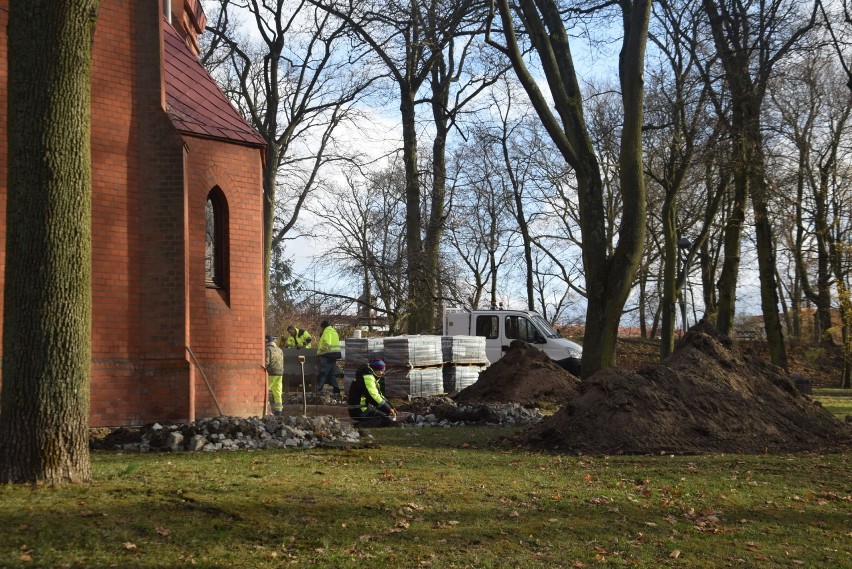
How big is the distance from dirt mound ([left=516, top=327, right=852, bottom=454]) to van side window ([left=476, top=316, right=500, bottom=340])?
1452cm

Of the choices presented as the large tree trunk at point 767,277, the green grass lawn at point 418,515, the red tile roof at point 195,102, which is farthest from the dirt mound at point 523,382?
the green grass lawn at point 418,515

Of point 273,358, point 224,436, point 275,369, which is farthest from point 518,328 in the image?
point 224,436

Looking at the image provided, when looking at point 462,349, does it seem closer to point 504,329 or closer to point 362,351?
point 362,351

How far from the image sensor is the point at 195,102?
15.6 meters

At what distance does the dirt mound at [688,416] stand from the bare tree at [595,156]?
7.83 feet

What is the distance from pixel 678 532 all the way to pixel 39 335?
5.53 meters

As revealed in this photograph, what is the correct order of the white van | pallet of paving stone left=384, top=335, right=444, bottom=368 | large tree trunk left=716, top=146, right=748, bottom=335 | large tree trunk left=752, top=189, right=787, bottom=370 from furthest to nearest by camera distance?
the white van < large tree trunk left=752, top=189, right=787, bottom=370 < large tree trunk left=716, top=146, right=748, bottom=335 < pallet of paving stone left=384, top=335, right=444, bottom=368

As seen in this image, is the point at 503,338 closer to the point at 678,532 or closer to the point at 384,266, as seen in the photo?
the point at 384,266

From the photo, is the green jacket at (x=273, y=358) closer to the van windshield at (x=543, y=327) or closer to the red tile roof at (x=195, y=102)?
the red tile roof at (x=195, y=102)

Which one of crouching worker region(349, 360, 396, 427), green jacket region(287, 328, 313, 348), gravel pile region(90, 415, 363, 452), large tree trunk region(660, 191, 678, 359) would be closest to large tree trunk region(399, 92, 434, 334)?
green jacket region(287, 328, 313, 348)

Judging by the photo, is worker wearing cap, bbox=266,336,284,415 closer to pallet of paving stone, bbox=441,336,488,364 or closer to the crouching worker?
the crouching worker

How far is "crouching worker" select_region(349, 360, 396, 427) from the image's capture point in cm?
1638

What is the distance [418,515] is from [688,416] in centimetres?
681

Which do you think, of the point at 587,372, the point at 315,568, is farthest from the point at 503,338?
the point at 315,568
